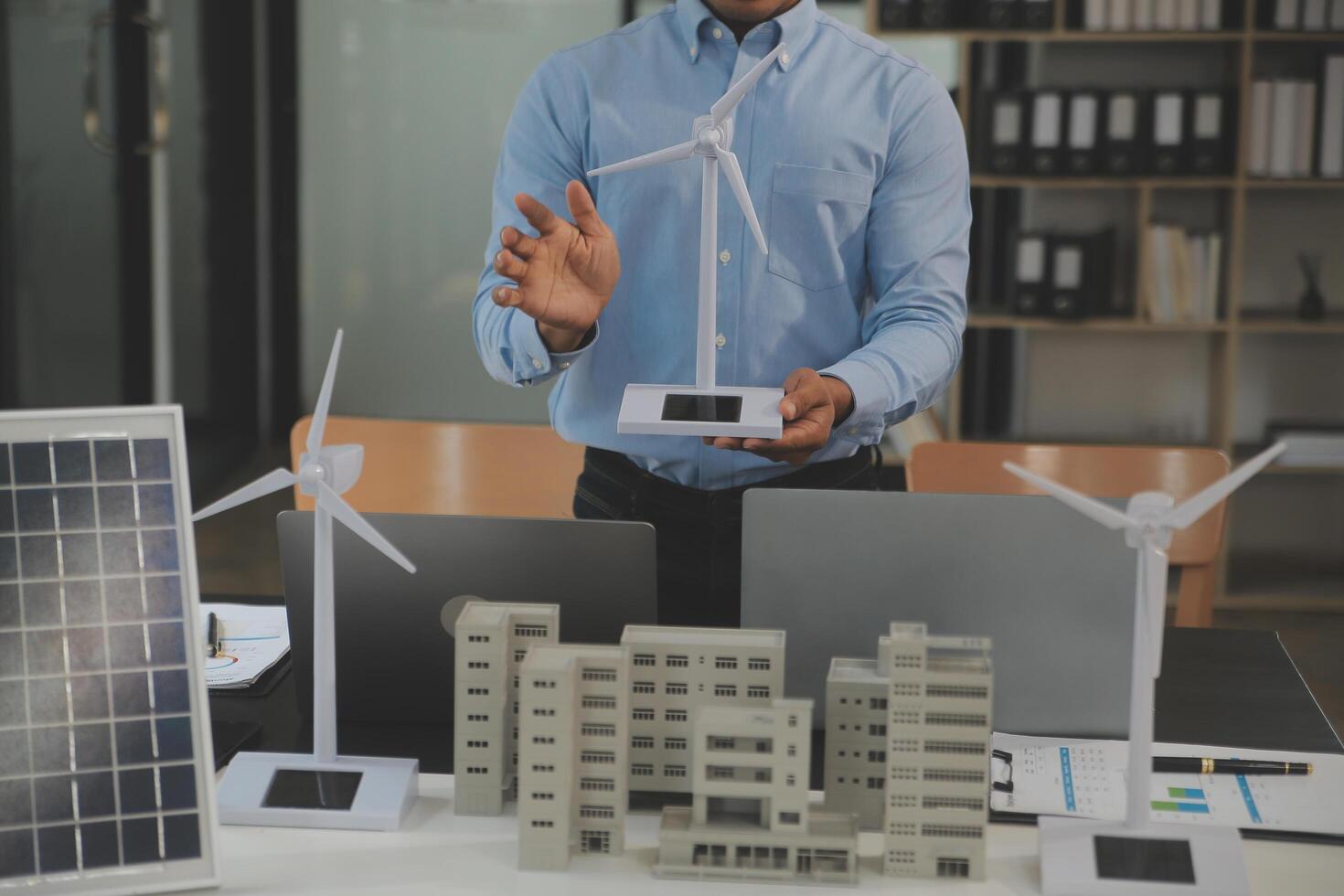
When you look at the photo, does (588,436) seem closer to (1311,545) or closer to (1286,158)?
(1286,158)

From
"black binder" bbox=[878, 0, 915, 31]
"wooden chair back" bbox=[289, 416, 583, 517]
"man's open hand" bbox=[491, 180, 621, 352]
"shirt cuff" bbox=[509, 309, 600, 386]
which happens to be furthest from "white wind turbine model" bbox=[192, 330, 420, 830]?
"black binder" bbox=[878, 0, 915, 31]

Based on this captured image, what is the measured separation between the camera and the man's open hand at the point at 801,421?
1522 mm

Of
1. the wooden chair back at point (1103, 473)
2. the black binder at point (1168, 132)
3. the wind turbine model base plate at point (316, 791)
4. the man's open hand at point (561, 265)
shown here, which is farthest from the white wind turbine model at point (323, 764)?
the black binder at point (1168, 132)

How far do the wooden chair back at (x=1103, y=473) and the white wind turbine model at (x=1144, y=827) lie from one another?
1.18 meters

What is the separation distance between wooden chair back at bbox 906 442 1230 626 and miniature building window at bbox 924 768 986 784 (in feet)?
4.05

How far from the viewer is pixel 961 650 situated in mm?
1255

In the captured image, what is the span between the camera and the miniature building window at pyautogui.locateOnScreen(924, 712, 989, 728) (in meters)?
1.21

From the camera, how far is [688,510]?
6.53 feet

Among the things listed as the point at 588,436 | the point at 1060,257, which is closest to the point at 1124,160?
the point at 1060,257

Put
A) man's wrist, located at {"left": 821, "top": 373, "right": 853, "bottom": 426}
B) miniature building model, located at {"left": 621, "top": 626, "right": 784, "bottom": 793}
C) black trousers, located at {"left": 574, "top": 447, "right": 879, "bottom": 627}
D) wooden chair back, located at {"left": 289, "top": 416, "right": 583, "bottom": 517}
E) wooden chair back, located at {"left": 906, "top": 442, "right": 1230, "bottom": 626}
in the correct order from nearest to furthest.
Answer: miniature building model, located at {"left": 621, "top": 626, "right": 784, "bottom": 793} → man's wrist, located at {"left": 821, "top": 373, "right": 853, "bottom": 426} → black trousers, located at {"left": 574, "top": 447, "right": 879, "bottom": 627} → wooden chair back, located at {"left": 906, "top": 442, "right": 1230, "bottom": 626} → wooden chair back, located at {"left": 289, "top": 416, "right": 583, "bottom": 517}

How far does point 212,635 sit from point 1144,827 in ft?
3.76

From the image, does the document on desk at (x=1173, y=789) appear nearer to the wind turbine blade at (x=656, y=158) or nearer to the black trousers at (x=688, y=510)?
the black trousers at (x=688, y=510)

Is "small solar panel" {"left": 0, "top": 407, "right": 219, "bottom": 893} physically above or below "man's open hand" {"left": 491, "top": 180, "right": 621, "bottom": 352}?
below

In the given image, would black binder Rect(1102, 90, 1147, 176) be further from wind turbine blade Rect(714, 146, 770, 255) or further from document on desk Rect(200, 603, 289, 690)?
document on desk Rect(200, 603, 289, 690)
